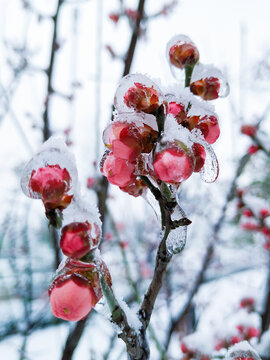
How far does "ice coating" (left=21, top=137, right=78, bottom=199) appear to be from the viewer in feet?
1.34

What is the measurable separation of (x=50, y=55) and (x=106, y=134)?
1242 millimetres

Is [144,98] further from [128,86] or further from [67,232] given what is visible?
[67,232]

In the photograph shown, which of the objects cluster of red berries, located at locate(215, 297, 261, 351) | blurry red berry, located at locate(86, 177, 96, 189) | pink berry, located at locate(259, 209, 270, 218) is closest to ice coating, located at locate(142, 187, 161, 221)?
cluster of red berries, located at locate(215, 297, 261, 351)

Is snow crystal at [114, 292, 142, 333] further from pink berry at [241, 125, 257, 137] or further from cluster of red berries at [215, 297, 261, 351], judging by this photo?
pink berry at [241, 125, 257, 137]

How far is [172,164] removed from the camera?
419 mm

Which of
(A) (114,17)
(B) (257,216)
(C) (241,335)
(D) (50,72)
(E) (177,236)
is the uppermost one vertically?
(A) (114,17)

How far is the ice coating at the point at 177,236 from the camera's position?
1.56 ft

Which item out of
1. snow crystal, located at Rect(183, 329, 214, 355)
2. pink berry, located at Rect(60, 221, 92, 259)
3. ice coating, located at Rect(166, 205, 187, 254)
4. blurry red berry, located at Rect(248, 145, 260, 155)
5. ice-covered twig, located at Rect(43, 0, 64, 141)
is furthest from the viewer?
blurry red berry, located at Rect(248, 145, 260, 155)

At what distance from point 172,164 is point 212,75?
314mm

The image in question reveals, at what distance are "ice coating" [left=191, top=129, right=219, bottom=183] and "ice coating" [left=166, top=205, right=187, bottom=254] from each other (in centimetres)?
8

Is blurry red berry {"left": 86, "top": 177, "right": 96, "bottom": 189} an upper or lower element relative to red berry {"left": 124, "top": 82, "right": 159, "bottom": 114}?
lower

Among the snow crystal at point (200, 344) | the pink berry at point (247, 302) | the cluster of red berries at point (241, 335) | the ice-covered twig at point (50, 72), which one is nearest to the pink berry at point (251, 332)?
the cluster of red berries at point (241, 335)

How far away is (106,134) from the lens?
50cm

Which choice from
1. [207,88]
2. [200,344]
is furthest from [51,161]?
[200,344]
